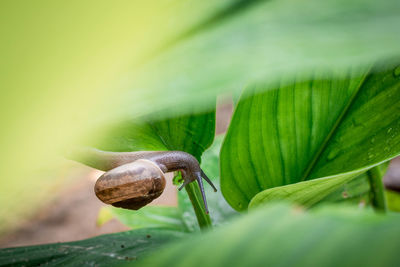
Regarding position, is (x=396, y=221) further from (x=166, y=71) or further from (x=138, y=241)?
(x=138, y=241)

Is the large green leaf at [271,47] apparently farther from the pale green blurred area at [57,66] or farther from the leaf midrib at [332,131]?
the leaf midrib at [332,131]

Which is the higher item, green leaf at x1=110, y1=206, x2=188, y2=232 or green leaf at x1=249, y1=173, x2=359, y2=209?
green leaf at x1=249, y1=173, x2=359, y2=209

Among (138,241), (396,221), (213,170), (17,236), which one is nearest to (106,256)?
(138,241)

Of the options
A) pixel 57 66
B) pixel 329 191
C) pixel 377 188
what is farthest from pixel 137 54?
pixel 377 188

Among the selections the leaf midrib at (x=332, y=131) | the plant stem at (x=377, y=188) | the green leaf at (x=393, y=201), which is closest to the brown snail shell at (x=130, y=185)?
the leaf midrib at (x=332, y=131)

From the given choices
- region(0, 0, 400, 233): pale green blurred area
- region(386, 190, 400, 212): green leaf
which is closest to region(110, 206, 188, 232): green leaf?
region(386, 190, 400, 212): green leaf

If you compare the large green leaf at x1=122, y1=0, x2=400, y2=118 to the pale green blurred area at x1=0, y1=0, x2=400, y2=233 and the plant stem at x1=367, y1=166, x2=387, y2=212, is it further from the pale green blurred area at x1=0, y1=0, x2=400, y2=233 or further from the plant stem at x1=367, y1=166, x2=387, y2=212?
the plant stem at x1=367, y1=166, x2=387, y2=212
